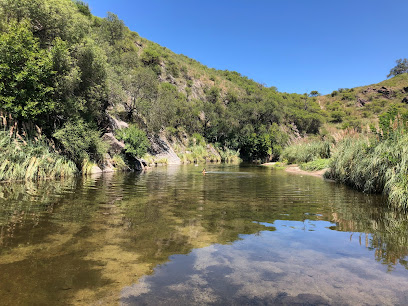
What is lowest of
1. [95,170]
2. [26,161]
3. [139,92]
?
[95,170]

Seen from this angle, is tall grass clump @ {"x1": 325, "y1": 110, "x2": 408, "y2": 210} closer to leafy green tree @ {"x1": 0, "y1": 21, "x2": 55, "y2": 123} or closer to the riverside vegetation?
the riverside vegetation

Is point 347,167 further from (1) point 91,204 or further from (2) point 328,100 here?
(2) point 328,100

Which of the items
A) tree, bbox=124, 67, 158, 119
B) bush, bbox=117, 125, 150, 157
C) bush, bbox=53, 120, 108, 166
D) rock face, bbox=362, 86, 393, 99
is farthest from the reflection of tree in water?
rock face, bbox=362, 86, 393, 99


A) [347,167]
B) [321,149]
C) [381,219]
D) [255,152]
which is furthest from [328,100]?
[381,219]

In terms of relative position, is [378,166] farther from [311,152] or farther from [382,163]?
[311,152]

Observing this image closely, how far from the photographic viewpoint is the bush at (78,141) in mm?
18891

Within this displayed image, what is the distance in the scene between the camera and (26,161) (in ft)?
47.3

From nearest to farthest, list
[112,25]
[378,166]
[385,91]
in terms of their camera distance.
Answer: [378,166], [112,25], [385,91]

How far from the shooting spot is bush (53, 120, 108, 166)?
744 inches

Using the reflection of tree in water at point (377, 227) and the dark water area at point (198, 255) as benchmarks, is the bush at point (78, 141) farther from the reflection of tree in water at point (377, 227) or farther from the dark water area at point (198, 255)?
the reflection of tree in water at point (377, 227)

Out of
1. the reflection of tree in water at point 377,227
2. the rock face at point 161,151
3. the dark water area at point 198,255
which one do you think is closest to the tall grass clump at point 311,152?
the reflection of tree in water at point 377,227

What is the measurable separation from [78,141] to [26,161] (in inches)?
194

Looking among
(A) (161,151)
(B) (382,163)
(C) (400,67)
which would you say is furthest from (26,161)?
(C) (400,67)

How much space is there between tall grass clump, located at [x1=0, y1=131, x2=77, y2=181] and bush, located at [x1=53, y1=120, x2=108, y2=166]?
6.24ft
